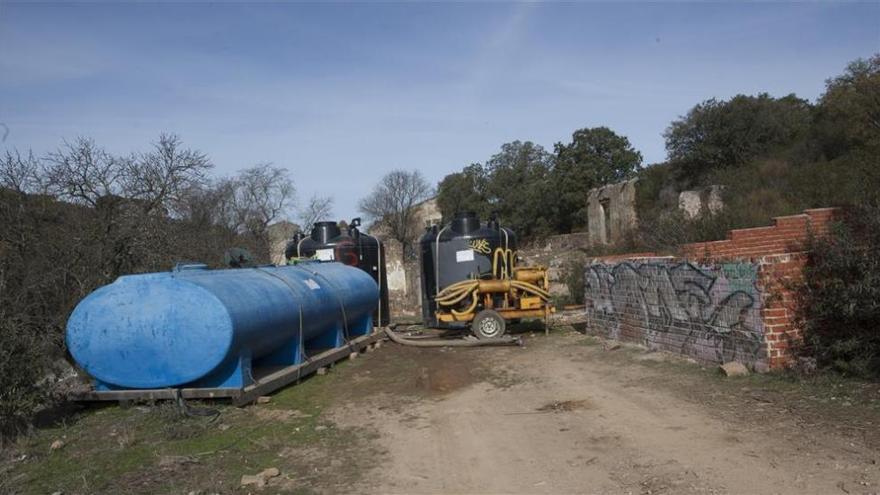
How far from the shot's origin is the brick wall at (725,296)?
332 inches

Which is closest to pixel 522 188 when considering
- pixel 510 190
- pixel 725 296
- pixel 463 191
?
pixel 510 190

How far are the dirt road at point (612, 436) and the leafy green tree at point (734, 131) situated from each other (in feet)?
96.3

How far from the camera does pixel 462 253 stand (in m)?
15.8

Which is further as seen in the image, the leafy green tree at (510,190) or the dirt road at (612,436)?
the leafy green tree at (510,190)

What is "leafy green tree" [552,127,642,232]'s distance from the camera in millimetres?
47656

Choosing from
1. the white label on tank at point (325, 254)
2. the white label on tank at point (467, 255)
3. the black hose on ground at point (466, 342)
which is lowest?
the black hose on ground at point (466, 342)

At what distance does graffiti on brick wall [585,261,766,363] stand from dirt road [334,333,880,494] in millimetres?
491

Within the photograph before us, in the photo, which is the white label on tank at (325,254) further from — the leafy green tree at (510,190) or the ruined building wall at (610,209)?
the leafy green tree at (510,190)

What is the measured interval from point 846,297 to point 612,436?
3.30m

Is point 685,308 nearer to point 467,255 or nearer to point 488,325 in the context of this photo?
point 488,325

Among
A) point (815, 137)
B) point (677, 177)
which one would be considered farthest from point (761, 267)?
point (677, 177)

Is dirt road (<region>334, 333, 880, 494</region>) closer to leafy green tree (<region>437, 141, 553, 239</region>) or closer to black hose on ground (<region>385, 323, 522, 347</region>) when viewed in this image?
black hose on ground (<region>385, 323, 522, 347</region>)

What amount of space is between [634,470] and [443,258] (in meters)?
10.6

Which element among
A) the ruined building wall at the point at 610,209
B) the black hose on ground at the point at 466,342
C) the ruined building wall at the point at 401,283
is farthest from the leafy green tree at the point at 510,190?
the black hose on ground at the point at 466,342
